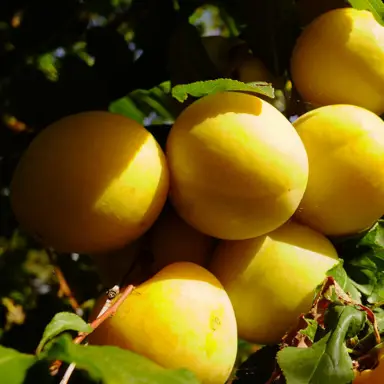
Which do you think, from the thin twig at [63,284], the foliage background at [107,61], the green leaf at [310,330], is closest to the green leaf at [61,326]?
the thin twig at [63,284]

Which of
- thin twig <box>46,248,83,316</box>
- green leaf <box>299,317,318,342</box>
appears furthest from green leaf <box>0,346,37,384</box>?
green leaf <box>299,317,318,342</box>

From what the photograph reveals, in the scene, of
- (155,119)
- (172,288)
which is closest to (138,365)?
(172,288)

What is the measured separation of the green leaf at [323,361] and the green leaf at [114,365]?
0.17 meters

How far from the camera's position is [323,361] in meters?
0.81

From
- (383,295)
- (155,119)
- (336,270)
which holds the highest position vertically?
(155,119)

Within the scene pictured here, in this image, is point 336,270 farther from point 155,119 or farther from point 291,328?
point 155,119

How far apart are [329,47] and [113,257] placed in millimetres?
458

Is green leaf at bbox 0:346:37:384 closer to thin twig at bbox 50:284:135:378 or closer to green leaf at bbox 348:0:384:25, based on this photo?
thin twig at bbox 50:284:135:378

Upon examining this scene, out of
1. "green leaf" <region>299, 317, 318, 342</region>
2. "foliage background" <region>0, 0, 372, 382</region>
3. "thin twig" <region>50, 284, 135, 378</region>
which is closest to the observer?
"thin twig" <region>50, 284, 135, 378</region>

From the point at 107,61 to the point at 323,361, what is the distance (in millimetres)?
634

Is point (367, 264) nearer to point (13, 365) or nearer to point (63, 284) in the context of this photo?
point (63, 284)

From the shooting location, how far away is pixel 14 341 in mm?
1416

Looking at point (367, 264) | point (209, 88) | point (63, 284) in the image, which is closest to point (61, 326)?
point (63, 284)

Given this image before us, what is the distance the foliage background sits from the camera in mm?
1146
